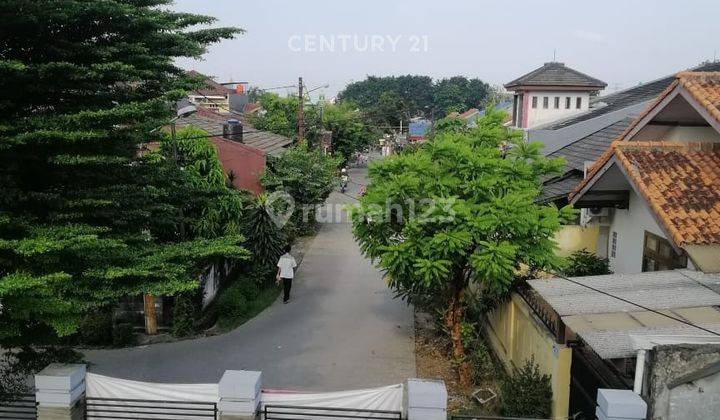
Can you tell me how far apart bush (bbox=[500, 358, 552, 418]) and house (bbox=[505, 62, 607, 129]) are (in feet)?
64.7

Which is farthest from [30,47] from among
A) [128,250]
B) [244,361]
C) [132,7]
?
[244,361]

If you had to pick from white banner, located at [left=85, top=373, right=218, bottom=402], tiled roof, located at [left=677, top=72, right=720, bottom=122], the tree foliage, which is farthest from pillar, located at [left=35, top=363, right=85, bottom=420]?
the tree foliage

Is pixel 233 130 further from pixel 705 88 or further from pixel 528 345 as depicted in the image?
pixel 705 88

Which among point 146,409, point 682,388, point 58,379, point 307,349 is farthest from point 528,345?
point 58,379

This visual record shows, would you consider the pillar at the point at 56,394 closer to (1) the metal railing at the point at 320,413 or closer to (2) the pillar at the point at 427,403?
(1) the metal railing at the point at 320,413

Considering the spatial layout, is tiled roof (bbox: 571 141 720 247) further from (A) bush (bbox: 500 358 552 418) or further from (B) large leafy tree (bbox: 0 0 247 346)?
(B) large leafy tree (bbox: 0 0 247 346)

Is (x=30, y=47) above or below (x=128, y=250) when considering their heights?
above

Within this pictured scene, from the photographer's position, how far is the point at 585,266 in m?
10.2

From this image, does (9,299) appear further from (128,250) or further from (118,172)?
(118,172)

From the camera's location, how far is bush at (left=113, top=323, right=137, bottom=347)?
11.4 m

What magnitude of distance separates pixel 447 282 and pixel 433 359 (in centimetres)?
196

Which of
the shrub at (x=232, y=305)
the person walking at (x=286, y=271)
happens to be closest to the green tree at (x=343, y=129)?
the person walking at (x=286, y=271)

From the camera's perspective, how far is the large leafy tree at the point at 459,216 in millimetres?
8477

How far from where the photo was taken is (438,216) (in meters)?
8.62
